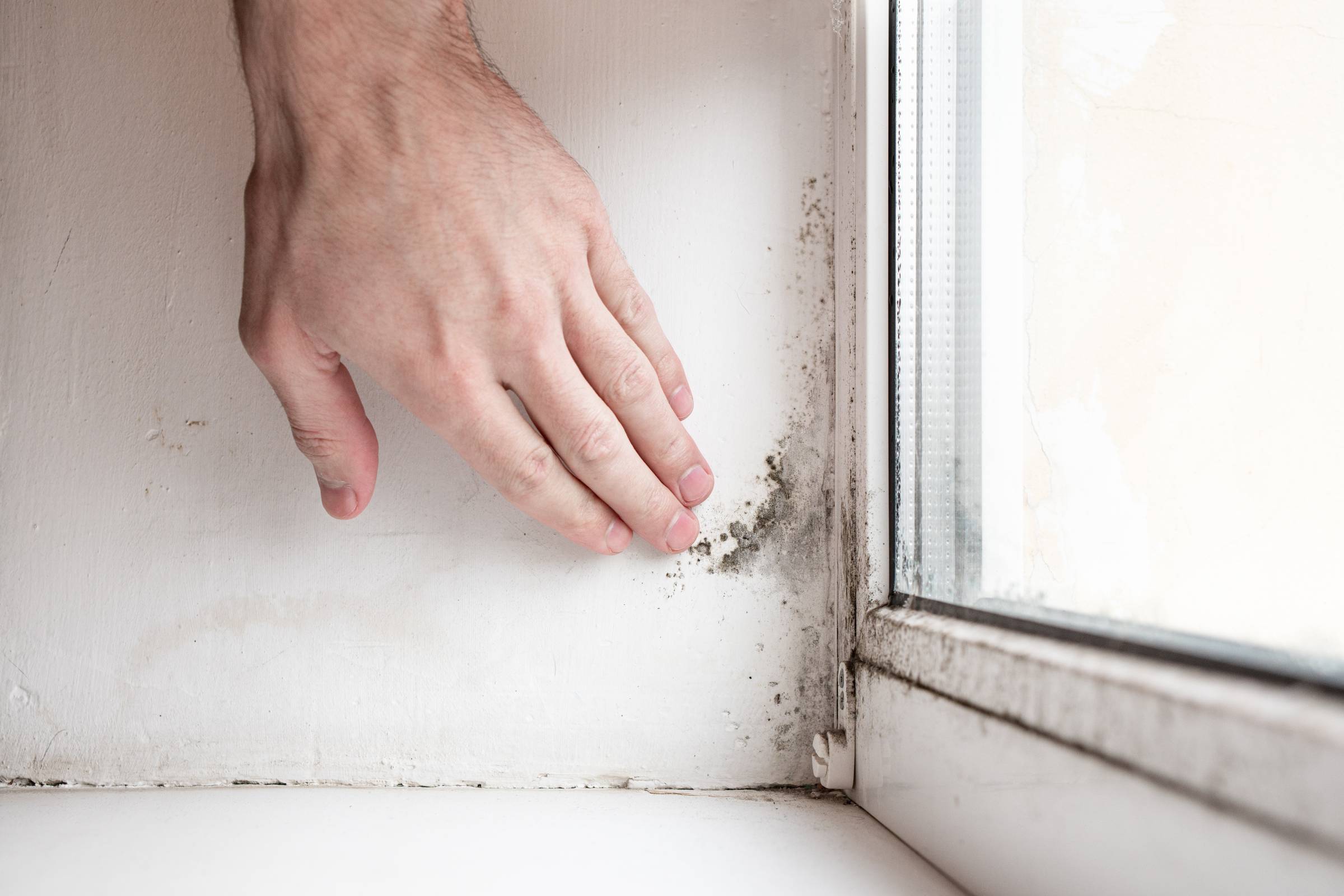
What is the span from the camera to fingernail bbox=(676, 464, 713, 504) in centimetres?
65

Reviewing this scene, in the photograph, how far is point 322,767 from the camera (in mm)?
667

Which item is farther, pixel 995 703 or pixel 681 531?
pixel 681 531

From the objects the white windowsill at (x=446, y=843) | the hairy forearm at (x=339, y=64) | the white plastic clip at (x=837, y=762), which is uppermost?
the hairy forearm at (x=339, y=64)

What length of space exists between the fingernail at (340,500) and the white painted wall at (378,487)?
1.7 inches

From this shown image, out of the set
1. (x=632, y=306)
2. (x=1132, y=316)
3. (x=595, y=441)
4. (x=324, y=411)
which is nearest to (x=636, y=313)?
(x=632, y=306)

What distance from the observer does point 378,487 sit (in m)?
0.69

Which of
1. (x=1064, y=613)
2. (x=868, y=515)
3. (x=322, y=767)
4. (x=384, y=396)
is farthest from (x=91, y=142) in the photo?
(x=1064, y=613)

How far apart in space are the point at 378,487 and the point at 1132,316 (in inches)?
23.6

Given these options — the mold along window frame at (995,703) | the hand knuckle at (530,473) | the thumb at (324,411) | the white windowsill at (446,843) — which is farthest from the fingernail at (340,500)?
the mold along window frame at (995,703)

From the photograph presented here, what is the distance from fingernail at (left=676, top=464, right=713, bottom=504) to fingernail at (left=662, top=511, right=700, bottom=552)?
0.05 ft

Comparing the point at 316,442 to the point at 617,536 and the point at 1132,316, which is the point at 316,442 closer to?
the point at 617,536

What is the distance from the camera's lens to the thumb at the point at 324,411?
1.89 ft

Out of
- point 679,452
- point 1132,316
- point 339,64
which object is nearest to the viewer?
point 1132,316

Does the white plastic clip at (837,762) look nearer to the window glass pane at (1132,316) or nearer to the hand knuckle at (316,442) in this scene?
the window glass pane at (1132,316)
